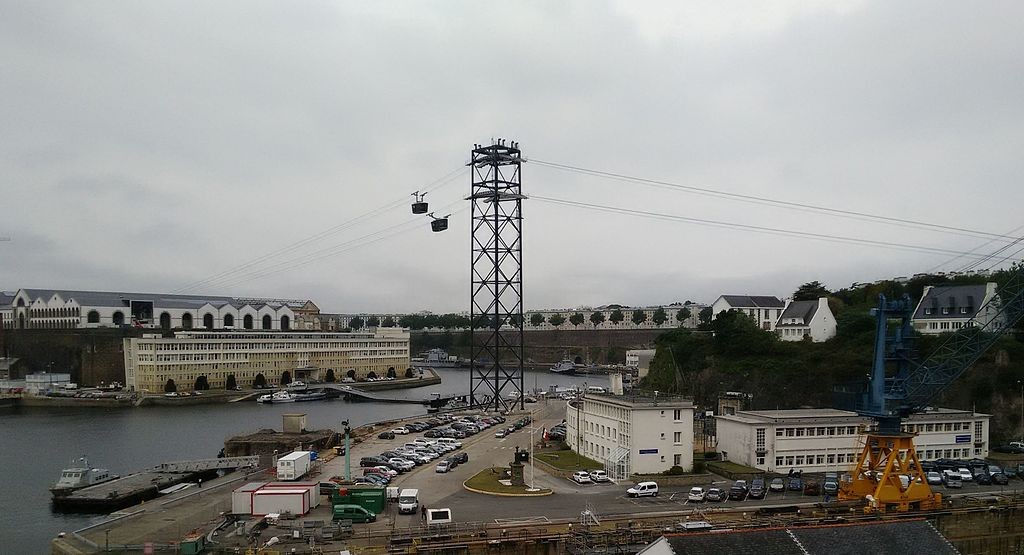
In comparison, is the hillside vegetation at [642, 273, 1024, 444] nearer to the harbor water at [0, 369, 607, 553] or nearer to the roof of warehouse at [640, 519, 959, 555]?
the harbor water at [0, 369, 607, 553]

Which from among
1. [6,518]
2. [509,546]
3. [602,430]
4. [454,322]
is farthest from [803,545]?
[454,322]

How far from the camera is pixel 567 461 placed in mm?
19438

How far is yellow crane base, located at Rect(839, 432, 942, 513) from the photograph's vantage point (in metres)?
14.9

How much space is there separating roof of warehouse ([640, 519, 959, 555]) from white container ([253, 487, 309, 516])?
737cm

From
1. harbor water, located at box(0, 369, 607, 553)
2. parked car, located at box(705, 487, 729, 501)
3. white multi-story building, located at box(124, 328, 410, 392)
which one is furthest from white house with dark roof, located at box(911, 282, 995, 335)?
white multi-story building, located at box(124, 328, 410, 392)

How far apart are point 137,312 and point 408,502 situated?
52.0m

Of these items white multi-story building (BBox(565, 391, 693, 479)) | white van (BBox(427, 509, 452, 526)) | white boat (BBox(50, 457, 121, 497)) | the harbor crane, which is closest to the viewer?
white van (BBox(427, 509, 452, 526))

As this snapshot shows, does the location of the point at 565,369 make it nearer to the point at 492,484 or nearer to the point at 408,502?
the point at 492,484

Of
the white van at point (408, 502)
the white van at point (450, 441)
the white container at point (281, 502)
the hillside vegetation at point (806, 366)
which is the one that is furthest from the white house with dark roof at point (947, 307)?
the white container at point (281, 502)

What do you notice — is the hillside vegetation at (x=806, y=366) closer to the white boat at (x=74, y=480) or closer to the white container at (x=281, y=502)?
the white container at (x=281, y=502)

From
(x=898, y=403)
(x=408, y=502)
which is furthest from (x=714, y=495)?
(x=408, y=502)

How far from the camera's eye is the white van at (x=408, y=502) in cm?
1398

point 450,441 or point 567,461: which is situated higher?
point 567,461

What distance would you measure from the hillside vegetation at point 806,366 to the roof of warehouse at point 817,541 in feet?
53.6
